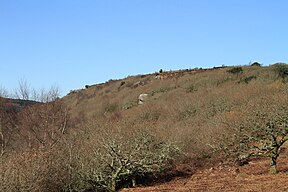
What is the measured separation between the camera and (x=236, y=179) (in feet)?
48.9

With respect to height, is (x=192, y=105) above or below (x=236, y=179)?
above

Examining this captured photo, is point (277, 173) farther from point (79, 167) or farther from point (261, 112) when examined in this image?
point (79, 167)

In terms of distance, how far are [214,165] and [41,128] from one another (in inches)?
445

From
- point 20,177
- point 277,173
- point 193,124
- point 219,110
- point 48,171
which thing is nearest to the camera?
point 20,177

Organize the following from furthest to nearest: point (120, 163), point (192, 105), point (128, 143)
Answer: point (192, 105)
point (128, 143)
point (120, 163)

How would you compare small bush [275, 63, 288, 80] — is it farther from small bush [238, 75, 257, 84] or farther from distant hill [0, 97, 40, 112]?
distant hill [0, 97, 40, 112]

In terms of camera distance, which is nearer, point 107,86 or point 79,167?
point 79,167

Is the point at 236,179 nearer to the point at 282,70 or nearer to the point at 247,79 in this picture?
the point at 247,79

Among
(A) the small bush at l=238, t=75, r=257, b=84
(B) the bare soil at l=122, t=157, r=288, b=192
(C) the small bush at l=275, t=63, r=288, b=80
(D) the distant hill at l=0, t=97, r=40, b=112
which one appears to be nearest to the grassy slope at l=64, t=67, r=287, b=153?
(A) the small bush at l=238, t=75, r=257, b=84

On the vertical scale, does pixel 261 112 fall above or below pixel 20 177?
above

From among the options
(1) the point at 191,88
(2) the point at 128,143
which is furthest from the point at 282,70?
(2) the point at 128,143

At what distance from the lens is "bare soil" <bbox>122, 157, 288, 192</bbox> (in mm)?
12702

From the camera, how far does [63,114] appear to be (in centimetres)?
2838

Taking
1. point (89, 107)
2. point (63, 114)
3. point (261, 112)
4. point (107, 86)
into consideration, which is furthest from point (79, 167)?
point (107, 86)
